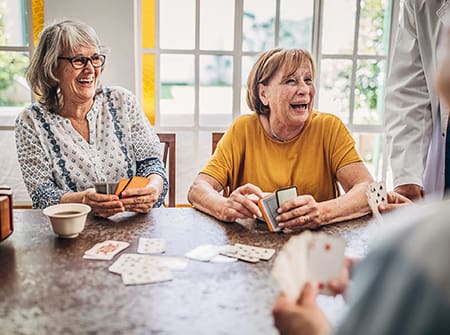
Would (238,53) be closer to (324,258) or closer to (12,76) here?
(12,76)

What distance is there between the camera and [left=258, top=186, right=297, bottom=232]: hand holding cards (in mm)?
1456

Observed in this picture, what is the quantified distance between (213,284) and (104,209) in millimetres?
609

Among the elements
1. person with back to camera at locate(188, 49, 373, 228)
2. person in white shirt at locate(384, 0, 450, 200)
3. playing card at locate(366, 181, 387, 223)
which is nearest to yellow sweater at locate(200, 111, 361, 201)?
person with back to camera at locate(188, 49, 373, 228)

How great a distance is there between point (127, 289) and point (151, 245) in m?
0.27

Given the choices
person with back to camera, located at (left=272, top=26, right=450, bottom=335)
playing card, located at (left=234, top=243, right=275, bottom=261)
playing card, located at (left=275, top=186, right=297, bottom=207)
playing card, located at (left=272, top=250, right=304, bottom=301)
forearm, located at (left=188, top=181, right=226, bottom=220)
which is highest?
person with back to camera, located at (left=272, top=26, right=450, bottom=335)

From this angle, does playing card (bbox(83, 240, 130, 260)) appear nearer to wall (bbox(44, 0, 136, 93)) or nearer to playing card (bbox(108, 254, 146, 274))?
playing card (bbox(108, 254, 146, 274))

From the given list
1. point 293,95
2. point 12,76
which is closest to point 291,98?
point 293,95

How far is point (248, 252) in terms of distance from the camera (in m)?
1.27

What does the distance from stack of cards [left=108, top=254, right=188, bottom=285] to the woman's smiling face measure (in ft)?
2.97

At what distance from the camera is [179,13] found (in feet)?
11.0

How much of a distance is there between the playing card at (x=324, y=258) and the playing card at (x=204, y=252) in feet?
1.61

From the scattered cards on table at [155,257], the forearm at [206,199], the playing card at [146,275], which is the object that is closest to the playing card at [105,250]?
the scattered cards on table at [155,257]

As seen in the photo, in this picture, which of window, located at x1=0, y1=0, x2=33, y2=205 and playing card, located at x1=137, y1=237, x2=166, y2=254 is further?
window, located at x1=0, y1=0, x2=33, y2=205

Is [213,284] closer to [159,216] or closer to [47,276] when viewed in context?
[47,276]
